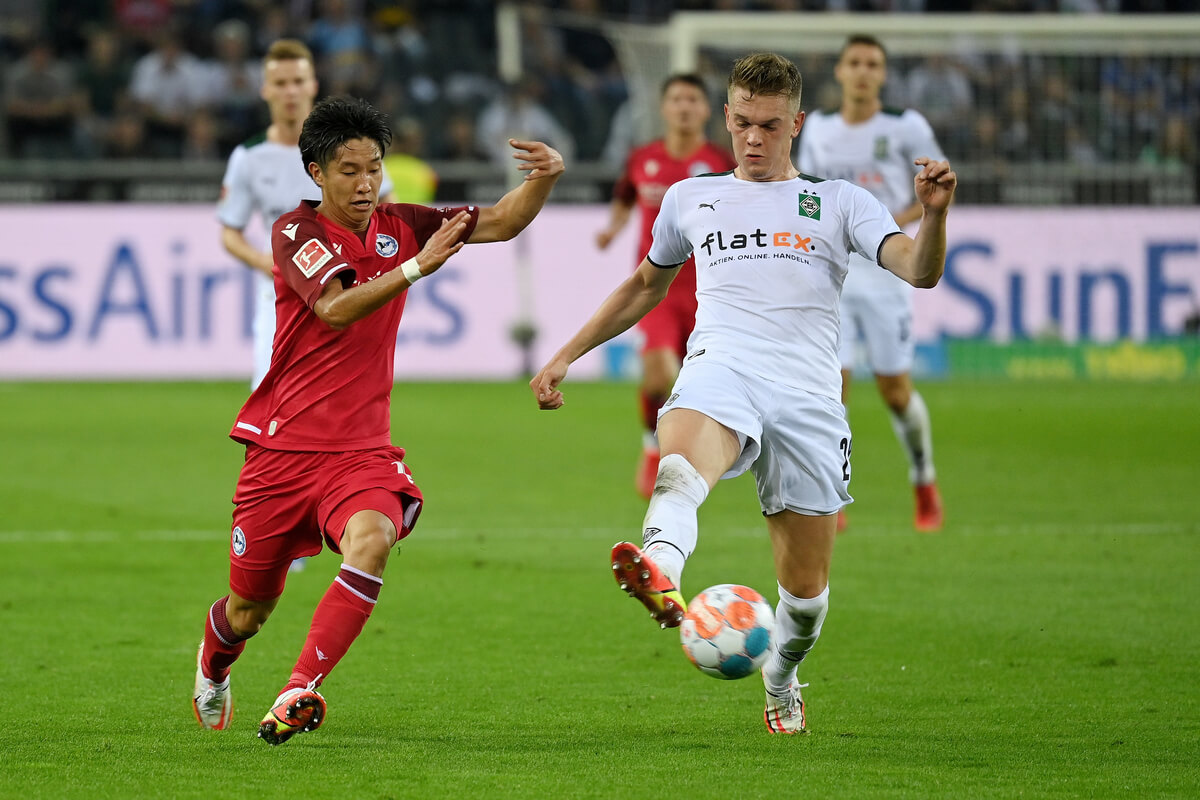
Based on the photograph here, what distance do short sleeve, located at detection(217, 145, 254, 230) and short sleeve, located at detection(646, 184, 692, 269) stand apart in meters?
3.97

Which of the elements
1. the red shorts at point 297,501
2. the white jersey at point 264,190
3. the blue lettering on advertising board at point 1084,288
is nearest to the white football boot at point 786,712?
the red shorts at point 297,501

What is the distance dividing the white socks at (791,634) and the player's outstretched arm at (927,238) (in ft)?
3.47

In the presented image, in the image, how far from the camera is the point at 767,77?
211 inches

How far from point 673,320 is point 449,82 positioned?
11.4 metres

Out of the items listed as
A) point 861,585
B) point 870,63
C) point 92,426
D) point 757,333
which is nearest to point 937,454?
point 870,63

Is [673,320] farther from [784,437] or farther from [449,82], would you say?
[449,82]

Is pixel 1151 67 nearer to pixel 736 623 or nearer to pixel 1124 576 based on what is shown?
pixel 1124 576

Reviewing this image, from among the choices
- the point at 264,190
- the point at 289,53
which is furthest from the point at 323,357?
the point at 264,190

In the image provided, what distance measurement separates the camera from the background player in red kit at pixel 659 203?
11.5 metres

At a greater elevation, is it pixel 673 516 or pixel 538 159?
pixel 538 159

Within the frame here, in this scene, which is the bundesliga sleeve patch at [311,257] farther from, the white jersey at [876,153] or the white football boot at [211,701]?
the white jersey at [876,153]

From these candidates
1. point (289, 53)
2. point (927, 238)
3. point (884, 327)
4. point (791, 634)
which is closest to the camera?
point (927, 238)

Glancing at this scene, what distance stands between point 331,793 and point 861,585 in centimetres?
428

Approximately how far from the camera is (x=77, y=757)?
5086 millimetres
